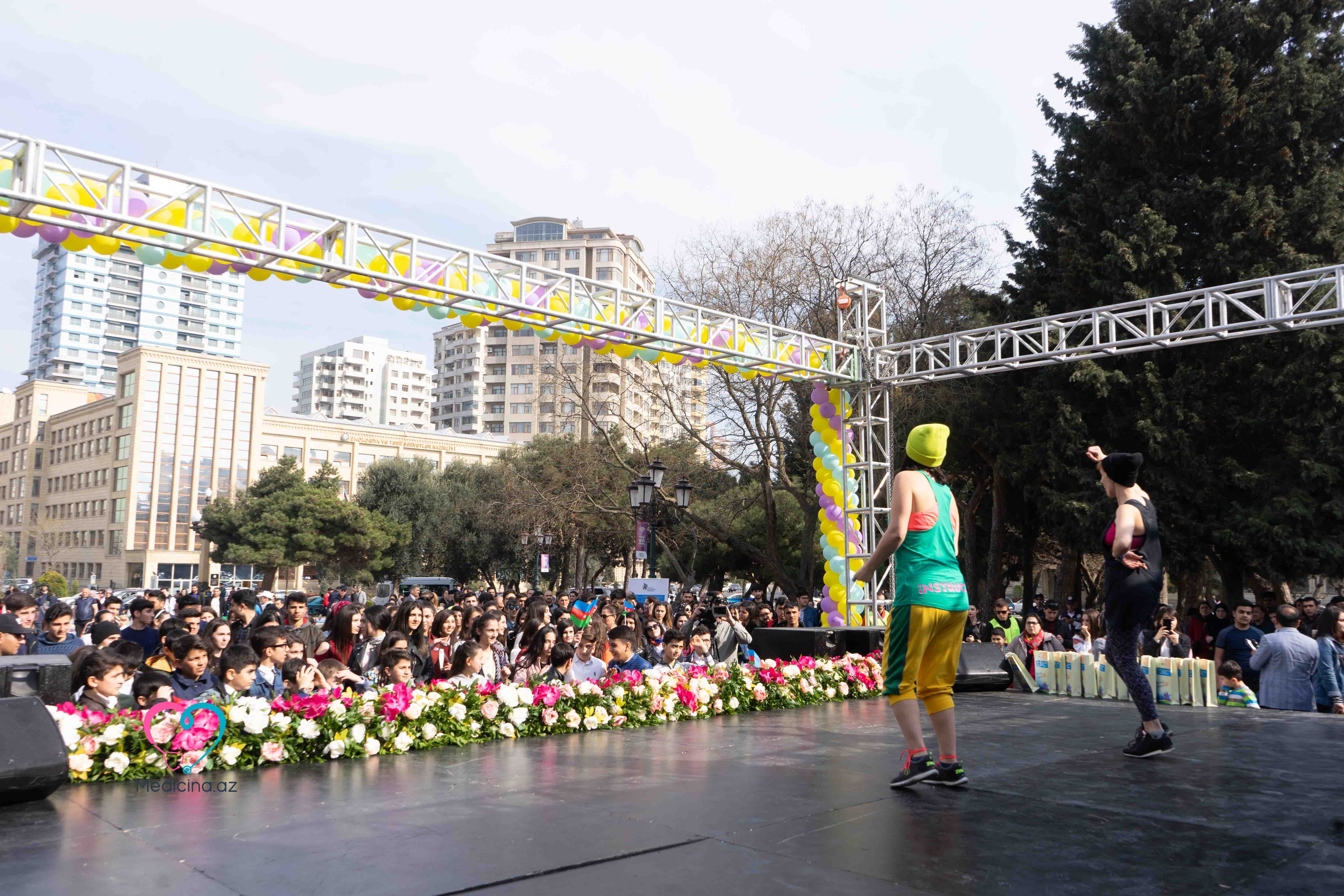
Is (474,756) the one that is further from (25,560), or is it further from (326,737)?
(25,560)

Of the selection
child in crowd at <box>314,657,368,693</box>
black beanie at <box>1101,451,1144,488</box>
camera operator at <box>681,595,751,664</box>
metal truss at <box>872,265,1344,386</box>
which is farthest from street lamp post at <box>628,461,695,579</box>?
black beanie at <box>1101,451,1144,488</box>

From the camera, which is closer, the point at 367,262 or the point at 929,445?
the point at 929,445

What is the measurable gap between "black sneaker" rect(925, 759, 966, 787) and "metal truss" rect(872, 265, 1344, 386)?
792 centimetres

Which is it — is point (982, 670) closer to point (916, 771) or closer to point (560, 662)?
point (560, 662)

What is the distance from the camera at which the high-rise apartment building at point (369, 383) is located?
133 meters

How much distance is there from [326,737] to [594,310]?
6.37m

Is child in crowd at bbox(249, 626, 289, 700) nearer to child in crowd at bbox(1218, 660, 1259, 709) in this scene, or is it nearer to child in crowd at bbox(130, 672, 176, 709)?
child in crowd at bbox(130, 672, 176, 709)

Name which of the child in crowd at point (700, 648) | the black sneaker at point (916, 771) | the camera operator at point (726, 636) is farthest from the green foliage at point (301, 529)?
the black sneaker at point (916, 771)

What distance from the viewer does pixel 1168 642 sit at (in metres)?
9.49

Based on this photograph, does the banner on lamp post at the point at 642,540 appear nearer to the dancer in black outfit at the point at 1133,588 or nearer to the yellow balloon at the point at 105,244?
the yellow balloon at the point at 105,244

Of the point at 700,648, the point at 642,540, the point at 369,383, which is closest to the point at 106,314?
the point at 369,383

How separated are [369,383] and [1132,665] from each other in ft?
452

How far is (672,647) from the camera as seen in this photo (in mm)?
8234

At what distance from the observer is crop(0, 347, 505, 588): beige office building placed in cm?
7550
